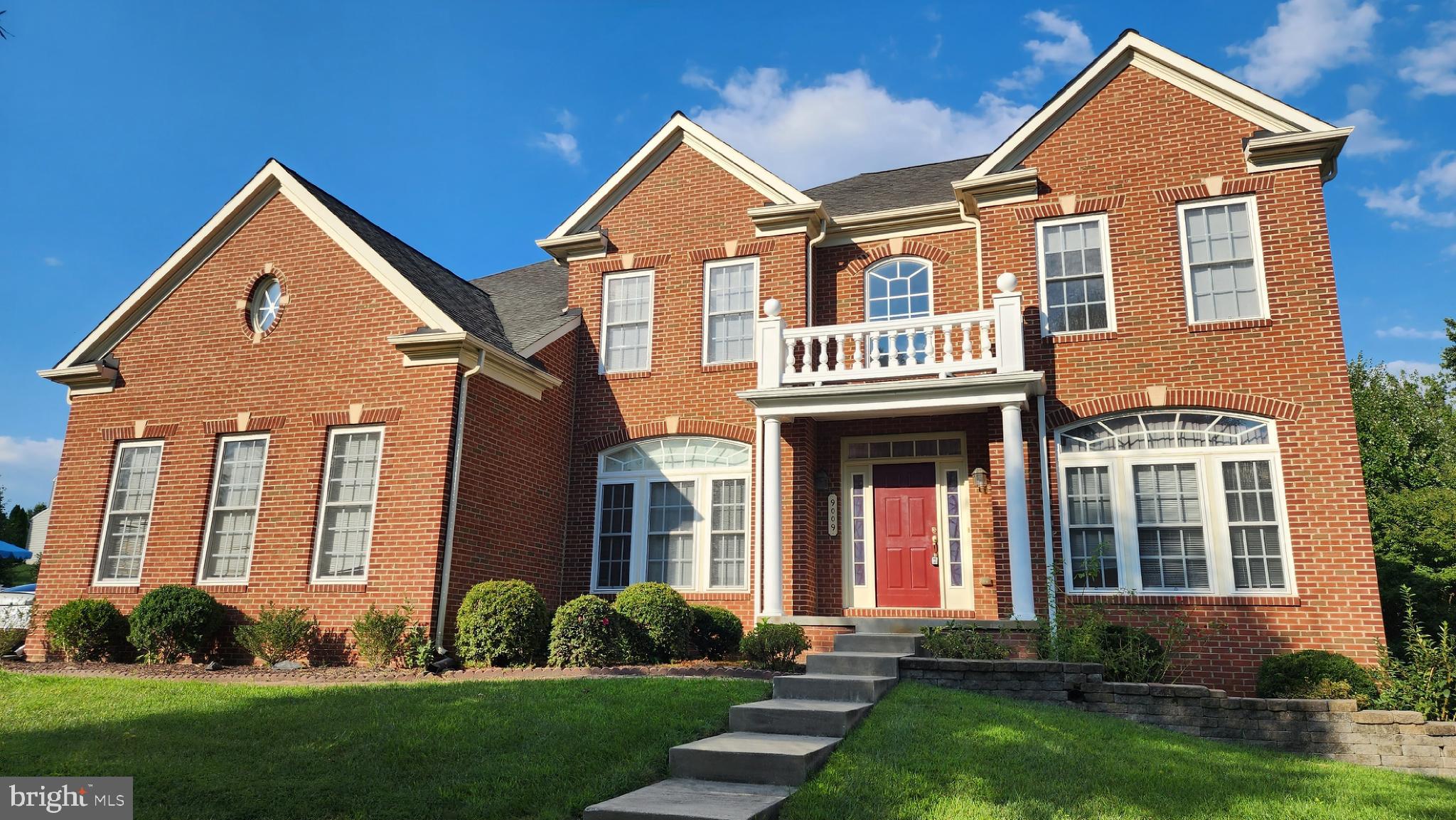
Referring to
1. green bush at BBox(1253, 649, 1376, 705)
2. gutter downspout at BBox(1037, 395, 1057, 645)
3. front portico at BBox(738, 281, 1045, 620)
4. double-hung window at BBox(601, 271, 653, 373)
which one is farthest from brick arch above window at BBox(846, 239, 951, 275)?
green bush at BBox(1253, 649, 1376, 705)

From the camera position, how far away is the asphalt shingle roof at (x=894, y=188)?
14.7 meters

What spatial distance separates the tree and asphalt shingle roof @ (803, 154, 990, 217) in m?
10.2

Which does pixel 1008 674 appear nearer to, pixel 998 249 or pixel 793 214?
pixel 998 249

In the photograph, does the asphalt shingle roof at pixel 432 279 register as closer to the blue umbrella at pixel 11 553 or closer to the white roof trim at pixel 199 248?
the white roof trim at pixel 199 248

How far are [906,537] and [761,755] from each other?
7.50 meters

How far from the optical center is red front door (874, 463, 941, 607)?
12977 millimetres

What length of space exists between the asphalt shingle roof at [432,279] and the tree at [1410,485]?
15.4m

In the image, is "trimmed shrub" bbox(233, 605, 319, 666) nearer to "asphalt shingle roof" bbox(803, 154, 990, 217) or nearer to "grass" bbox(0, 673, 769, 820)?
"grass" bbox(0, 673, 769, 820)

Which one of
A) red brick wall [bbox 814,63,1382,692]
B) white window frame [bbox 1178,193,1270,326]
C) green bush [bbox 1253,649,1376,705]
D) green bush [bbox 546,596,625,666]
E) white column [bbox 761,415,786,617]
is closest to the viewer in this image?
green bush [bbox 1253,649,1376,705]

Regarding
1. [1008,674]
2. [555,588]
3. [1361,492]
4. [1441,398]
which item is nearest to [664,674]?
[1008,674]

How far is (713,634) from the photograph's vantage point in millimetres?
12250

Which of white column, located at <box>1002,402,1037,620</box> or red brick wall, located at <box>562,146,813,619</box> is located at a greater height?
red brick wall, located at <box>562,146,813,619</box>

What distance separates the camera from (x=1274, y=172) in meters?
12.1

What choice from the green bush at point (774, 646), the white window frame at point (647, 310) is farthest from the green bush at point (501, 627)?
the white window frame at point (647, 310)
